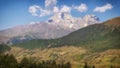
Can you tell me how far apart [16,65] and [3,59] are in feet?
43.3

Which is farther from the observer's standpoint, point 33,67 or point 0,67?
point 33,67

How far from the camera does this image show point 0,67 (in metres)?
171

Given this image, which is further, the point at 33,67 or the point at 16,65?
the point at 33,67

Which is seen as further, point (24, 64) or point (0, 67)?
point (24, 64)

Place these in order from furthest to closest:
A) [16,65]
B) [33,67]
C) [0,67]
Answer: [33,67], [16,65], [0,67]

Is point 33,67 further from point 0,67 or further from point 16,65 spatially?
point 0,67

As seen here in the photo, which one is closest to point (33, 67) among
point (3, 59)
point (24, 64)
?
point (24, 64)

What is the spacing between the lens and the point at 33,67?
199m

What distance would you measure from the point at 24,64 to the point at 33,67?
1044cm

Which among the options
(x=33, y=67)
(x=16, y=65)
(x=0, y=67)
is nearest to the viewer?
(x=0, y=67)

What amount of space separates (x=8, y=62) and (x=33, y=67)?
20804 millimetres

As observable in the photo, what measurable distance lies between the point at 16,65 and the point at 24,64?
8.93 metres

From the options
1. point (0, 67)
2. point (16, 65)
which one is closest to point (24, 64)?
point (16, 65)

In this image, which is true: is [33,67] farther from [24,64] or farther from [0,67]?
[0,67]
